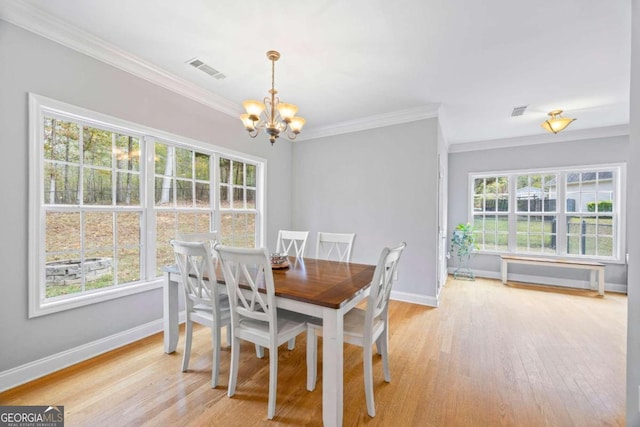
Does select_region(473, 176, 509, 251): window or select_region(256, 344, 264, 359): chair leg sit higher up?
select_region(473, 176, 509, 251): window

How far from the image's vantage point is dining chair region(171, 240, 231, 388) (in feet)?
6.15

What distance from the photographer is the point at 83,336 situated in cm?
225

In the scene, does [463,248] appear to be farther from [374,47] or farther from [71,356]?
[71,356]

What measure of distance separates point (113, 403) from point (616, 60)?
503 centimetres

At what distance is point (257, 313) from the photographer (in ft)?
5.65

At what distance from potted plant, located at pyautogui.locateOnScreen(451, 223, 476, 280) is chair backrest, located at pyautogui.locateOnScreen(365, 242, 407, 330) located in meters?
3.83

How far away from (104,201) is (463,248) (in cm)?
553

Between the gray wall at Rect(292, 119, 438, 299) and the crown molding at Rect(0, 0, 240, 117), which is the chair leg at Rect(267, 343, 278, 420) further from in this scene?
the crown molding at Rect(0, 0, 240, 117)

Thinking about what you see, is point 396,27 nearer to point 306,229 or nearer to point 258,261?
point 258,261

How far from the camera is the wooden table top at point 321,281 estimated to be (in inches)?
63.0

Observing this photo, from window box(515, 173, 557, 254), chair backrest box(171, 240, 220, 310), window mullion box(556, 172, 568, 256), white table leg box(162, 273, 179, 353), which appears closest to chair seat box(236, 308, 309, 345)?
chair backrest box(171, 240, 220, 310)

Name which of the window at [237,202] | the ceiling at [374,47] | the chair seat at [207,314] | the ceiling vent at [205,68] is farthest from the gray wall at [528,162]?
the chair seat at [207,314]

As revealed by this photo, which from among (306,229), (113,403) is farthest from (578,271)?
(113,403)

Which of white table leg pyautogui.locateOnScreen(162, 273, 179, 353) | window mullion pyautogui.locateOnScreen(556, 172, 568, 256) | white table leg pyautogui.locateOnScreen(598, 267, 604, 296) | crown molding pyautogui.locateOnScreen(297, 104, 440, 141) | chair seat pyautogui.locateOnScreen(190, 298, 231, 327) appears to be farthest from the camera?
window mullion pyautogui.locateOnScreen(556, 172, 568, 256)
